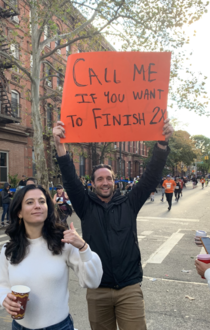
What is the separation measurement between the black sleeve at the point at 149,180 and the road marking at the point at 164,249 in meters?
3.86

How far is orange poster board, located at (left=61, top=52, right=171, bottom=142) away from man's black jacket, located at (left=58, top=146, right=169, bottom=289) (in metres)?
0.32

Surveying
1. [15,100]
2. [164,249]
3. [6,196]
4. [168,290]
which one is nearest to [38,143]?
[6,196]

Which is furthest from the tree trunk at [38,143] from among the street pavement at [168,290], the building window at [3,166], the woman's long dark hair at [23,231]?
the woman's long dark hair at [23,231]

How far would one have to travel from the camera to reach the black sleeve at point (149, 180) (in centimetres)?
261

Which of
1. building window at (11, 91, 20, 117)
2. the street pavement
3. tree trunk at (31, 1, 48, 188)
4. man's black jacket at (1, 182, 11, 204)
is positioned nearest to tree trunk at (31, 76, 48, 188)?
tree trunk at (31, 1, 48, 188)

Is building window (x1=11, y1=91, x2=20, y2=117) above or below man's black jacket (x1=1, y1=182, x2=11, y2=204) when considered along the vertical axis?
above

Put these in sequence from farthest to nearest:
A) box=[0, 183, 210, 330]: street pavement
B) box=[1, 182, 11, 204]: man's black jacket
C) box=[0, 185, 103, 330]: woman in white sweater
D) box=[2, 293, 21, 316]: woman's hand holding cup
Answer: box=[1, 182, 11, 204]: man's black jacket, box=[0, 183, 210, 330]: street pavement, box=[0, 185, 103, 330]: woman in white sweater, box=[2, 293, 21, 316]: woman's hand holding cup

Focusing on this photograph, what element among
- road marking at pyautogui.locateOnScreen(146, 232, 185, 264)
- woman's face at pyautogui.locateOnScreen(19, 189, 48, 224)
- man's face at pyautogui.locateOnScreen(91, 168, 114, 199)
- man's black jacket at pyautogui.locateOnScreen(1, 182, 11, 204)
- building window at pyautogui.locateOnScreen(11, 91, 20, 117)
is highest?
building window at pyautogui.locateOnScreen(11, 91, 20, 117)

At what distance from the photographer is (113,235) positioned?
2.42m

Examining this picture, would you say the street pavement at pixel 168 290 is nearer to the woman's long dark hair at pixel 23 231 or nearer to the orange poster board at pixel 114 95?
the woman's long dark hair at pixel 23 231

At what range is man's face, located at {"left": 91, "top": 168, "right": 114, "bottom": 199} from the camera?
258 cm

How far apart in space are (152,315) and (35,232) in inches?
95.9

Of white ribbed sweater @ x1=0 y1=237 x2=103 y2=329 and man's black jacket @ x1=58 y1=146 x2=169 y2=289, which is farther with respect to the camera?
man's black jacket @ x1=58 y1=146 x2=169 y2=289

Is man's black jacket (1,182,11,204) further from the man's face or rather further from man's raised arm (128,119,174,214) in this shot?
man's raised arm (128,119,174,214)
